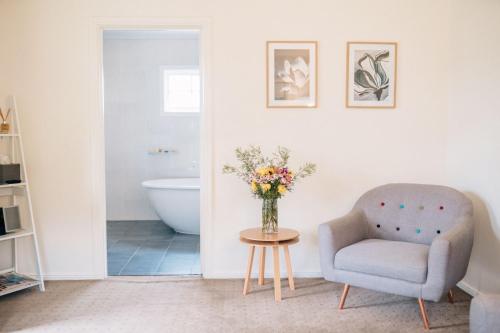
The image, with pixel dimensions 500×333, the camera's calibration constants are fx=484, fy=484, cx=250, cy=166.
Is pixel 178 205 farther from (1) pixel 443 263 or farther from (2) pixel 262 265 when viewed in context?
(1) pixel 443 263

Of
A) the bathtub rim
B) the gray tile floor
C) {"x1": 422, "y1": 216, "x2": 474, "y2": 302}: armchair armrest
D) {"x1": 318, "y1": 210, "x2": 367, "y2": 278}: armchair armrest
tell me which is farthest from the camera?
the bathtub rim

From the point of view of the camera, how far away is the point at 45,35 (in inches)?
142

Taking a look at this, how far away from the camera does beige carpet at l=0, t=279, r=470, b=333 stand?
285cm

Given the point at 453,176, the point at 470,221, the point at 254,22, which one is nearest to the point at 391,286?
the point at 470,221

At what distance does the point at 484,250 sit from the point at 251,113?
6.27ft

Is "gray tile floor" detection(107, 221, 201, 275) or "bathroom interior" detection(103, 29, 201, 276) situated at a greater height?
"bathroom interior" detection(103, 29, 201, 276)

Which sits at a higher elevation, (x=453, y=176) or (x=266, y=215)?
(x=453, y=176)

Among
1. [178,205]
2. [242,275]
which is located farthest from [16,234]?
[178,205]

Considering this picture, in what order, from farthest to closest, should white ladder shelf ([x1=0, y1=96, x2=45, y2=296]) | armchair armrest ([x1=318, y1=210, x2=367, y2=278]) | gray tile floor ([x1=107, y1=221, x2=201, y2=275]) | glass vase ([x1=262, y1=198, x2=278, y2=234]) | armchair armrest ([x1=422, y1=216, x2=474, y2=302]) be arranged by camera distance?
gray tile floor ([x1=107, y1=221, x2=201, y2=275])
white ladder shelf ([x1=0, y1=96, x2=45, y2=296])
glass vase ([x1=262, y1=198, x2=278, y2=234])
armchair armrest ([x1=318, y1=210, x2=367, y2=278])
armchair armrest ([x1=422, y1=216, x2=474, y2=302])

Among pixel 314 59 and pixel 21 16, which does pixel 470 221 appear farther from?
pixel 21 16

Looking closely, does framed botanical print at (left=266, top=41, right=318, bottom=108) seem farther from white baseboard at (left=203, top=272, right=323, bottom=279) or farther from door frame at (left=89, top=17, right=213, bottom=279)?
white baseboard at (left=203, top=272, right=323, bottom=279)

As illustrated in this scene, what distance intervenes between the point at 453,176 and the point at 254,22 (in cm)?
190

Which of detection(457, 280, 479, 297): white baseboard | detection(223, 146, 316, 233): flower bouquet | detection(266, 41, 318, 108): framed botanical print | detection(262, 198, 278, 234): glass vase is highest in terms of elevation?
detection(266, 41, 318, 108): framed botanical print

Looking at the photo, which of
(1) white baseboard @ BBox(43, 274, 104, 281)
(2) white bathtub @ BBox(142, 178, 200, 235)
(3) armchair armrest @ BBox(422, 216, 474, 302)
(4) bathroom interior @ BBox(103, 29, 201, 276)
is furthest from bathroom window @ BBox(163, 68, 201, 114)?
(3) armchair armrest @ BBox(422, 216, 474, 302)
